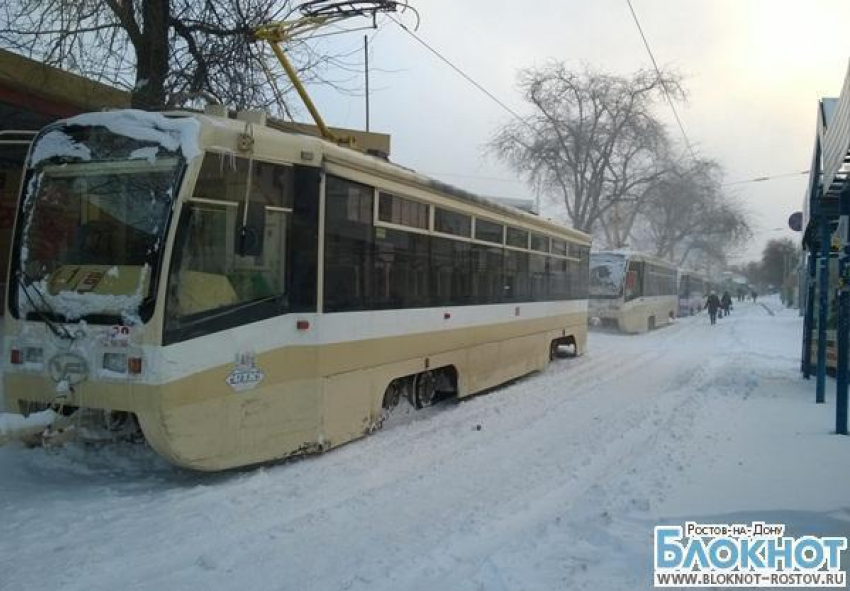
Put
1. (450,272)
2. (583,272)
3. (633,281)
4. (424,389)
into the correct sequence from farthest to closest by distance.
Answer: (633,281)
(583,272)
(450,272)
(424,389)

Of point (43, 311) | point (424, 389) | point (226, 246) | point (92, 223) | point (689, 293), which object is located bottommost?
point (424, 389)

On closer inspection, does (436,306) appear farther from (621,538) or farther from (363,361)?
(621,538)

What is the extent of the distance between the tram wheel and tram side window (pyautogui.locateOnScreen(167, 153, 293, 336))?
3.16 metres

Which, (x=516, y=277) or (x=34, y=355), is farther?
(x=516, y=277)

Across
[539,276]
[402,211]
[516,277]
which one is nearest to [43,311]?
[402,211]

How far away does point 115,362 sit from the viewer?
18.2ft

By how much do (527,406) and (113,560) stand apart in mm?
6543

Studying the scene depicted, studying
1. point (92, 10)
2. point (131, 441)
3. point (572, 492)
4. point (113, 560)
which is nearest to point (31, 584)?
point (113, 560)

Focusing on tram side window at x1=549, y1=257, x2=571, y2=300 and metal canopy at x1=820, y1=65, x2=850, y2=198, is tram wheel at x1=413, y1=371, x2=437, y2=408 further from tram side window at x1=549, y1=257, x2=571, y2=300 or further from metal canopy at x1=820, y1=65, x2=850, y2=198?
metal canopy at x1=820, y1=65, x2=850, y2=198

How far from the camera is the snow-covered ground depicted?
432cm

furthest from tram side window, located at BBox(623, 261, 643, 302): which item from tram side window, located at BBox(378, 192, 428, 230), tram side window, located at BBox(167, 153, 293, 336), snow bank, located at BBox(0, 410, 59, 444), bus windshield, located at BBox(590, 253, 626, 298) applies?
snow bank, located at BBox(0, 410, 59, 444)

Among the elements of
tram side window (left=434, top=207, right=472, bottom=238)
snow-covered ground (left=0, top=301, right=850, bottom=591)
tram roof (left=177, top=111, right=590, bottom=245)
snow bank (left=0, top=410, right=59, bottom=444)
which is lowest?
snow-covered ground (left=0, top=301, right=850, bottom=591)

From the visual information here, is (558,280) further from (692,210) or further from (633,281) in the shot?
(692,210)

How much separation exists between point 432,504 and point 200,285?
2527 millimetres
